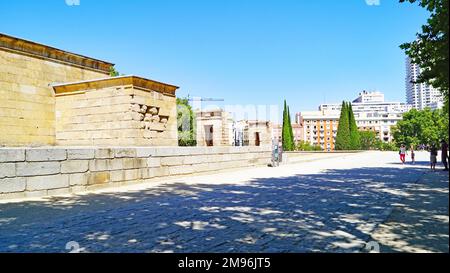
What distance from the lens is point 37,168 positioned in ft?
24.8

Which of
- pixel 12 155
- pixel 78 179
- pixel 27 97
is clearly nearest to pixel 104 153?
pixel 78 179

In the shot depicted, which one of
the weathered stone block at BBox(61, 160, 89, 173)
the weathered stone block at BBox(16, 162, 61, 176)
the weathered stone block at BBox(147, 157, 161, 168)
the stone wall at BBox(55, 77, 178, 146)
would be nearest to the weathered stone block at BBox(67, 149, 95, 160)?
the weathered stone block at BBox(61, 160, 89, 173)

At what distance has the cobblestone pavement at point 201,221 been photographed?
3.85 meters

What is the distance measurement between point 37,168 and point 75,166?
0.99m

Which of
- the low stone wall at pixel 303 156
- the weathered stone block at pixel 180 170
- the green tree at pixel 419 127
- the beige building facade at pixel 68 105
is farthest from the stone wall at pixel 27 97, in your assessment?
the green tree at pixel 419 127

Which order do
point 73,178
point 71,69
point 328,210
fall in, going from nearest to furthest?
point 328,210
point 73,178
point 71,69

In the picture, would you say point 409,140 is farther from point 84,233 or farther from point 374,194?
point 84,233

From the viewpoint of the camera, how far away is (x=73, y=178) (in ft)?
27.5

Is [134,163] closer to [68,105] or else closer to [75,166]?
[75,166]

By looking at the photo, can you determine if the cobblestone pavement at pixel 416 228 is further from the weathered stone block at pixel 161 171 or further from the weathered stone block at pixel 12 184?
the weathered stone block at pixel 161 171

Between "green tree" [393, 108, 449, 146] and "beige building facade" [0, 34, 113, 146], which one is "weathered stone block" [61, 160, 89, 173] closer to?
"beige building facade" [0, 34, 113, 146]

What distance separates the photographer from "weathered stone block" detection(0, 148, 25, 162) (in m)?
6.98
